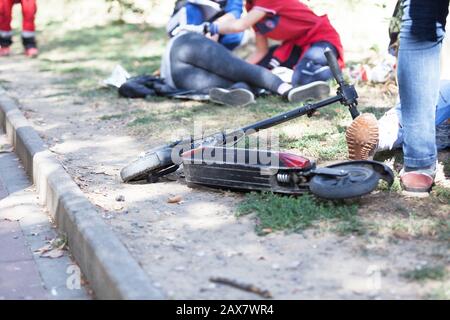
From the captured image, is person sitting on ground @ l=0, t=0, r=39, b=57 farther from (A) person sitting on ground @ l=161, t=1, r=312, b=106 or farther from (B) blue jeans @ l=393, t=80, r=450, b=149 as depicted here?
(B) blue jeans @ l=393, t=80, r=450, b=149

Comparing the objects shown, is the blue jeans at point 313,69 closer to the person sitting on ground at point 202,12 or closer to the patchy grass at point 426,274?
the person sitting on ground at point 202,12

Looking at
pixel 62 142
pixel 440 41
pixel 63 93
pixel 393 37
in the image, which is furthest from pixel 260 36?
pixel 440 41

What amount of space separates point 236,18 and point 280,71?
0.60 meters

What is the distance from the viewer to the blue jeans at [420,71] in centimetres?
334

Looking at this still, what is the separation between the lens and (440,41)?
3.41m

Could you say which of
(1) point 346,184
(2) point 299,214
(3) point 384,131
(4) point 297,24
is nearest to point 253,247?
(2) point 299,214

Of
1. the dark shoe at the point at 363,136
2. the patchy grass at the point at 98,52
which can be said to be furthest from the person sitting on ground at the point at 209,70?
the dark shoe at the point at 363,136

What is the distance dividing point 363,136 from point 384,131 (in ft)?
0.92

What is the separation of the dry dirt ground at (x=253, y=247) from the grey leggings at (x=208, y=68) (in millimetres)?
1869

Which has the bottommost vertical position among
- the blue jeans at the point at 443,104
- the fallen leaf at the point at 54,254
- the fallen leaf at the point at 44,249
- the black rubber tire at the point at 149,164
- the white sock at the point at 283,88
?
the white sock at the point at 283,88

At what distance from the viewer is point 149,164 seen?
12.4ft

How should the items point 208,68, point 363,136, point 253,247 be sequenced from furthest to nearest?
1. point 208,68
2. point 363,136
3. point 253,247

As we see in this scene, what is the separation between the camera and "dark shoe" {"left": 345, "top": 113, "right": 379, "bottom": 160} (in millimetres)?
3682

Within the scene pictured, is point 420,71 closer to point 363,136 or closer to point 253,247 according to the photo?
point 363,136
